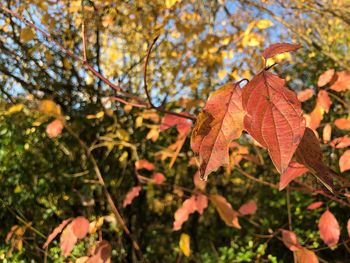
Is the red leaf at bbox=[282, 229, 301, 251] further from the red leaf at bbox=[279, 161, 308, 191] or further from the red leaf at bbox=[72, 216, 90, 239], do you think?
the red leaf at bbox=[72, 216, 90, 239]

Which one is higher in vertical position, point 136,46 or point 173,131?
point 136,46

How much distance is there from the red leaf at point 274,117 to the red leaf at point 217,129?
43 millimetres

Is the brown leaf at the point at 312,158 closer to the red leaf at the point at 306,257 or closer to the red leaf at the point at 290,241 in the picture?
the red leaf at the point at 306,257

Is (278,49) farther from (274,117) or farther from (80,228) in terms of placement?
(80,228)

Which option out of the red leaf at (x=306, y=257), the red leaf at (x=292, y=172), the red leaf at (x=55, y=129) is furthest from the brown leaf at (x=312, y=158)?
the red leaf at (x=55, y=129)

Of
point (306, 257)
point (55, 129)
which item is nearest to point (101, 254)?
point (306, 257)

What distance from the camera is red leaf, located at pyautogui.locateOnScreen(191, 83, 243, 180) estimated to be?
777 millimetres

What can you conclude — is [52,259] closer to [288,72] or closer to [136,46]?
[136,46]

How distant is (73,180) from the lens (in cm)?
323

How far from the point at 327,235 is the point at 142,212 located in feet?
6.45

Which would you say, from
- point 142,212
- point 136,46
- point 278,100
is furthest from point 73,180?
point 278,100

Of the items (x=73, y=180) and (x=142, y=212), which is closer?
(x=73, y=180)

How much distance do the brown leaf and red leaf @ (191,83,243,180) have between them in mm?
114

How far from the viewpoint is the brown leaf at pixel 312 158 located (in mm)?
756
